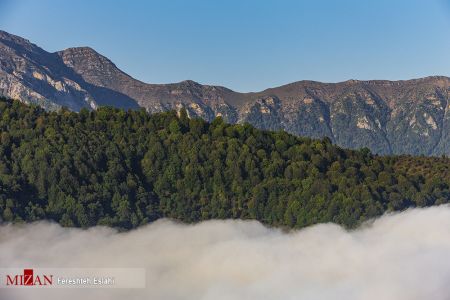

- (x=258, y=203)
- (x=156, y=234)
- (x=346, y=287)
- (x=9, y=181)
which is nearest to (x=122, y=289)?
(x=346, y=287)

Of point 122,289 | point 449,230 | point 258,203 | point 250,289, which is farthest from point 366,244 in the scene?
point 122,289

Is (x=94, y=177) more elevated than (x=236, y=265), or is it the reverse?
(x=94, y=177)

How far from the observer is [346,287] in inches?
5226

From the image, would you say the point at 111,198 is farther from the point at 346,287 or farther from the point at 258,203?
the point at 346,287

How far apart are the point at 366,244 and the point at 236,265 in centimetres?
3669

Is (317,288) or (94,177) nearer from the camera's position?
(317,288)

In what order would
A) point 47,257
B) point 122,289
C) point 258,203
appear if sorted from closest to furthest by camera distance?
point 122,289
point 47,257
point 258,203

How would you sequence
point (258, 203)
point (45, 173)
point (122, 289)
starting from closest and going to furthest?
point (122, 289) < point (45, 173) < point (258, 203)

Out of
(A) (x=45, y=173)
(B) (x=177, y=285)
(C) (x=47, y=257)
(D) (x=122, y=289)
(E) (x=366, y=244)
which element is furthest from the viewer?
(A) (x=45, y=173)

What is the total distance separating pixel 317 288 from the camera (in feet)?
440

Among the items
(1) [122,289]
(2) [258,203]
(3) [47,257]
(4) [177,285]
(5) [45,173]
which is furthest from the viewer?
(2) [258,203]

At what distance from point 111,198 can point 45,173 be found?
1679 centimetres

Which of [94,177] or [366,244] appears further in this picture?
[94,177]

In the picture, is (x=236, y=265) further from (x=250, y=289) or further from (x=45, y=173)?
(x=45, y=173)
